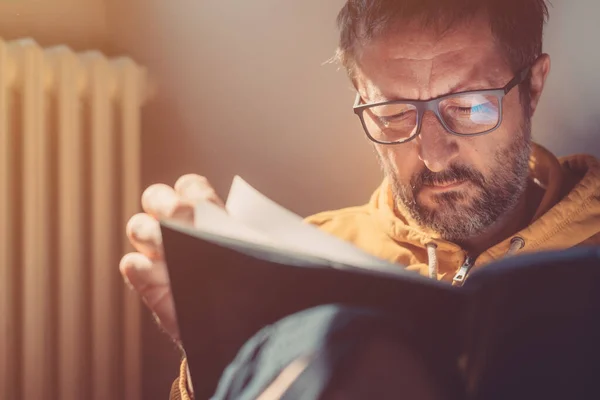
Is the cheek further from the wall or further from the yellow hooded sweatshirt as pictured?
the wall

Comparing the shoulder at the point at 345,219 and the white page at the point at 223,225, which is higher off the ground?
the white page at the point at 223,225

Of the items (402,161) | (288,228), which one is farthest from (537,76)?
(288,228)

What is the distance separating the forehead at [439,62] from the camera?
0.85m

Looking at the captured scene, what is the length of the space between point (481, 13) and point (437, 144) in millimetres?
205

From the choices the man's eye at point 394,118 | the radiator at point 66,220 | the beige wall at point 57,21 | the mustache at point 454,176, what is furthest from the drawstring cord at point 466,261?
the beige wall at point 57,21

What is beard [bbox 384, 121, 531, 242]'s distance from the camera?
35.2 inches

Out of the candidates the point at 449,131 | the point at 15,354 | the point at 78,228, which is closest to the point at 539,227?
the point at 449,131

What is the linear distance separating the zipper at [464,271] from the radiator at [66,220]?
768mm

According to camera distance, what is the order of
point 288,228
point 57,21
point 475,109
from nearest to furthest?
1. point 288,228
2. point 475,109
3. point 57,21

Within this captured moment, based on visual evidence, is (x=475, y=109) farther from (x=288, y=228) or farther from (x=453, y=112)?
(x=288, y=228)

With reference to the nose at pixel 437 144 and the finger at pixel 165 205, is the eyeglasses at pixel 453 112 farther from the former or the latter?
the finger at pixel 165 205

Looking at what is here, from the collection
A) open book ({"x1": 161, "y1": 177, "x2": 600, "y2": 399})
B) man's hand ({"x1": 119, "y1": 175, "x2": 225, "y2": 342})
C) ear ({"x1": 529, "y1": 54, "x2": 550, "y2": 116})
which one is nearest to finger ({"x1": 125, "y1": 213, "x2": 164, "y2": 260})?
man's hand ({"x1": 119, "y1": 175, "x2": 225, "y2": 342})

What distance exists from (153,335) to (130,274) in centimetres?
75

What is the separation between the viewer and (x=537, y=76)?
0.91m
